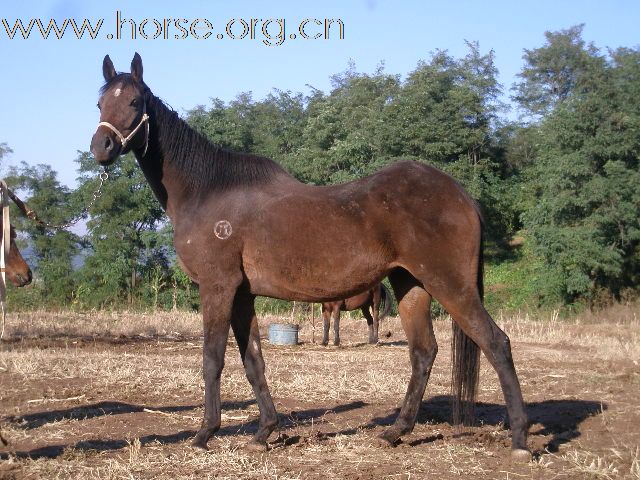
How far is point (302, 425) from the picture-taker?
683cm

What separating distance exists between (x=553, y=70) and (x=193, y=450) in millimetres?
46071

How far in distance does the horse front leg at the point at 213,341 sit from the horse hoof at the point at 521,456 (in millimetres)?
2397

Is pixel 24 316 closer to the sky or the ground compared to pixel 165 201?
closer to the ground

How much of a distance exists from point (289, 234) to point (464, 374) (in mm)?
2056

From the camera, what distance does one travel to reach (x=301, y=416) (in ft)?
23.9

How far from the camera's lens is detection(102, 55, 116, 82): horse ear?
6113mm

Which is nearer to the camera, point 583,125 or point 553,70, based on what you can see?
point 583,125

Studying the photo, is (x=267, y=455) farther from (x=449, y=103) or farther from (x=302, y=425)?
(x=449, y=103)

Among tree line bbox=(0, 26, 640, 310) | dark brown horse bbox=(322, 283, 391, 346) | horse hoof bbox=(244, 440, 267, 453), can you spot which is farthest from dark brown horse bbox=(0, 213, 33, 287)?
tree line bbox=(0, 26, 640, 310)

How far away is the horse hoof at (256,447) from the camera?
221 inches

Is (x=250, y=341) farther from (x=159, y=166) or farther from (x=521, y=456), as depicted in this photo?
(x=521, y=456)

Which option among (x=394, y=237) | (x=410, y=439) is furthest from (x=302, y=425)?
(x=394, y=237)

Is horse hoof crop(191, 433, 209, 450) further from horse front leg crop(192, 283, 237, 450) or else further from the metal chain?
the metal chain

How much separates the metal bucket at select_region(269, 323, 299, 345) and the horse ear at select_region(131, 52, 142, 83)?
9.31m
